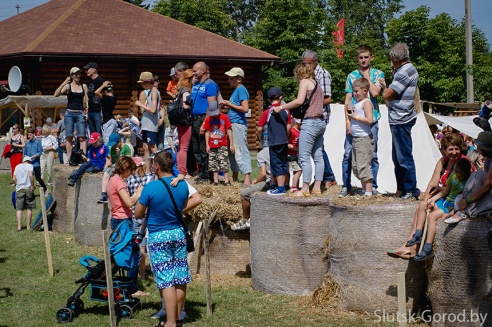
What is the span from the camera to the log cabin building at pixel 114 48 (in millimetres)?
28297

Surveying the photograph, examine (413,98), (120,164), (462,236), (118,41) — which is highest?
(118,41)

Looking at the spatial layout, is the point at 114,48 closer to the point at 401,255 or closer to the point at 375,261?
the point at 375,261

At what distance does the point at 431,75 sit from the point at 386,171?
81.9 feet

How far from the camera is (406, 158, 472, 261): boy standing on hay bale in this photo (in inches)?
290

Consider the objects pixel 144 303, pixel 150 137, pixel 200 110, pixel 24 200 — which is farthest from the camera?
pixel 24 200

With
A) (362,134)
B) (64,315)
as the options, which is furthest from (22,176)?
(362,134)

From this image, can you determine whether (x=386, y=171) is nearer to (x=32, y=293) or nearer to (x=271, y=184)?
(x=271, y=184)

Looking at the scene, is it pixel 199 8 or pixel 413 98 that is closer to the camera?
pixel 413 98

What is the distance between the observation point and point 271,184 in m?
9.75

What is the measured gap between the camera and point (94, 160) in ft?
43.7

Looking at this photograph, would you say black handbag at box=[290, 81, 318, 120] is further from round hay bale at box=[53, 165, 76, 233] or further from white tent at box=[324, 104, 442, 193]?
round hay bale at box=[53, 165, 76, 233]

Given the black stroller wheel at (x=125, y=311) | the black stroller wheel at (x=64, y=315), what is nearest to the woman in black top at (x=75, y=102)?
the black stroller wheel at (x=64, y=315)

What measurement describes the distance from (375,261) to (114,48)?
23.2 metres

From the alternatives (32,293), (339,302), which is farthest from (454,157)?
(32,293)
